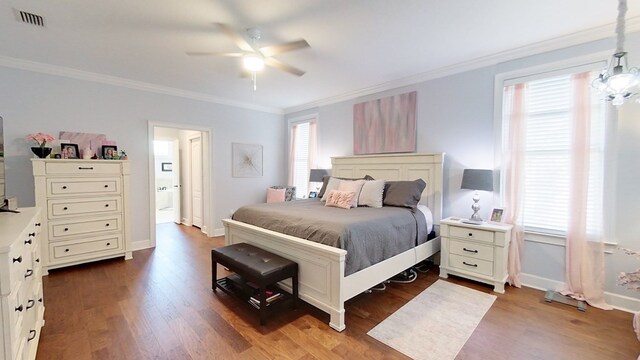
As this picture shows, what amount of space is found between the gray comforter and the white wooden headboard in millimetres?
496

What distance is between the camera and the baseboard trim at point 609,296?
2418 millimetres

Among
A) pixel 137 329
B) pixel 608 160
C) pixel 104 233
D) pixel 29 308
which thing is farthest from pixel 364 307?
pixel 104 233

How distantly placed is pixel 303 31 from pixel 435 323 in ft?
9.50

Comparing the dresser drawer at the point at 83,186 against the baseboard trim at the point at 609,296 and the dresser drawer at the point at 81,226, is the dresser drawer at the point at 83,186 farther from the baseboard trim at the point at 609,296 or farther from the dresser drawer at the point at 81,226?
the baseboard trim at the point at 609,296

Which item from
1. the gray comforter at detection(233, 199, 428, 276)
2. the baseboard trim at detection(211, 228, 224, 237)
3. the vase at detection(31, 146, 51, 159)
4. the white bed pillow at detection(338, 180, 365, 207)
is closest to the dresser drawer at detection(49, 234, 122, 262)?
the vase at detection(31, 146, 51, 159)

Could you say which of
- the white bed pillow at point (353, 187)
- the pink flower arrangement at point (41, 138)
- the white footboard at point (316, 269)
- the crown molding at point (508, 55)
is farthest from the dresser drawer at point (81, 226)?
the crown molding at point (508, 55)

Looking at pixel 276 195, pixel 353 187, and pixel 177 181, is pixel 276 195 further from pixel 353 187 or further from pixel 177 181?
pixel 177 181

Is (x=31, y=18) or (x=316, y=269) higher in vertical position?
(x=31, y=18)

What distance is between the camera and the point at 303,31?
103 inches

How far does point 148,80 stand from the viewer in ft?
13.4

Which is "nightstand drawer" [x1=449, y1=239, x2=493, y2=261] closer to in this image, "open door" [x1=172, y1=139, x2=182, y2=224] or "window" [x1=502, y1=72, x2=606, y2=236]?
"window" [x1=502, y1=72, x2=606, y2=236]

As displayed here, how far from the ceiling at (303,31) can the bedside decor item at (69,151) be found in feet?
3.42

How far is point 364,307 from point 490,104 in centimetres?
274

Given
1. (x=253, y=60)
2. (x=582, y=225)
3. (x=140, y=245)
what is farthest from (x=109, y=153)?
(x=582, y=225)
